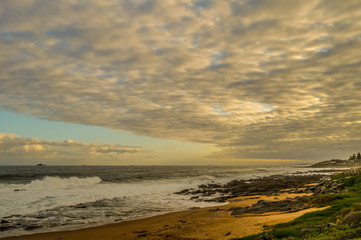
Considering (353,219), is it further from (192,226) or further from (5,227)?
(5,227)

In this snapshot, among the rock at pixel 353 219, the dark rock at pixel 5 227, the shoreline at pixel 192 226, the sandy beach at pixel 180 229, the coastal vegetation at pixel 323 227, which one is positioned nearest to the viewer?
the coastal vegetation at pixel 323 227

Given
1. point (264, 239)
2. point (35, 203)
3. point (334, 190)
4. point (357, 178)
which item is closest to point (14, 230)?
point (35, 203)

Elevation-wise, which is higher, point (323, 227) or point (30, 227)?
point (323, 227)

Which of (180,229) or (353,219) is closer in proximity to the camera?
(353,219)

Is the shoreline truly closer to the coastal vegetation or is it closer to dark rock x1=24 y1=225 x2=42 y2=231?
dark rock x1=24 y1=225 x2=42 y2=231

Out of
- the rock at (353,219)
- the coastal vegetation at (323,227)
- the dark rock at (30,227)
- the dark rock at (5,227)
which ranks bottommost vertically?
the dark rock at (30,227)

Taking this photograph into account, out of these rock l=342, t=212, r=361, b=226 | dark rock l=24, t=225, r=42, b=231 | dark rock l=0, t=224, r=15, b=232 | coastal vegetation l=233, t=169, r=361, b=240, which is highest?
rock l=342, t=212, r=361, b=226

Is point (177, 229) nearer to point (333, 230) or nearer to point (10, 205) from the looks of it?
point (333, 230)

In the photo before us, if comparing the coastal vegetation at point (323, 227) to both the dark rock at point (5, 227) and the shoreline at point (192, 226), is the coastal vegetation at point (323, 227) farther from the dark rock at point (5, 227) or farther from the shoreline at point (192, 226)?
the dark rock at point (5, 227)

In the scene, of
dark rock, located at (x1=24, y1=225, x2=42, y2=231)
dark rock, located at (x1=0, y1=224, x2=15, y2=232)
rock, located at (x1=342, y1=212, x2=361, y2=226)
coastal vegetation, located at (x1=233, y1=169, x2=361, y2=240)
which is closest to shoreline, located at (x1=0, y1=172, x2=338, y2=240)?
dark rock, located at (x1=24, y1=225, x2=42, y2=231)

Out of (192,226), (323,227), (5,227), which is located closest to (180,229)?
(192,226)

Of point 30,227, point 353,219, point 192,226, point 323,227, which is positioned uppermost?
point 353,219

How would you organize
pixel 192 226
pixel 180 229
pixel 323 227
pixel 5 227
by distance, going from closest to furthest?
1. pixel 323 227
2. pixel 180 229
3. pixel 192 226
4. pixel 5 227

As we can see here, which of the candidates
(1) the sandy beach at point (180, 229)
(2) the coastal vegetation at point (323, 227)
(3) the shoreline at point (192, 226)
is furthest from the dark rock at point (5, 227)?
(2) the coastal vegetation at point (323, 227)
